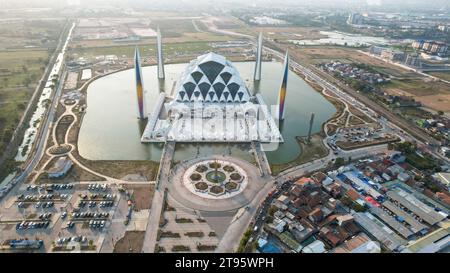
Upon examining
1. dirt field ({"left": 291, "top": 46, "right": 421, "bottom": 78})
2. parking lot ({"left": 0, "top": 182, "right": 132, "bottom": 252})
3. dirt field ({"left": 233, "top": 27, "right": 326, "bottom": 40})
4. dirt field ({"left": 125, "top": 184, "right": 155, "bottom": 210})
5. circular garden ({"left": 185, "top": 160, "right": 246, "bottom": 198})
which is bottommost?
parking lot ({"left": 0, "top": 182, "right": 132, "bottom": 252})

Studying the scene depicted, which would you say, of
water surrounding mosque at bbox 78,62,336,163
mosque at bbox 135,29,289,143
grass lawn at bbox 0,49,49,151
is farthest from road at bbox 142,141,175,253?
grass lawn at bbox 0,49,49,151

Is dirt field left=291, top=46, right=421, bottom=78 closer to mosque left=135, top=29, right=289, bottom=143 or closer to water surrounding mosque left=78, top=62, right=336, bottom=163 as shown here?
water surrounding mosque left=78, top=62, right=336, bottom=163

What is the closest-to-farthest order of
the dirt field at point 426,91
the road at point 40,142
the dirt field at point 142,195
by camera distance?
the dirt field at point 142,195 → the road at point 40,142 → the dirt field at point 426,91

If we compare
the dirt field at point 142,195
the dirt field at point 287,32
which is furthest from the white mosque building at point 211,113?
the dirt field at point 287,32

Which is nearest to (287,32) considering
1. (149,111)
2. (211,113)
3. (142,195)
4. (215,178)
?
(211,113)

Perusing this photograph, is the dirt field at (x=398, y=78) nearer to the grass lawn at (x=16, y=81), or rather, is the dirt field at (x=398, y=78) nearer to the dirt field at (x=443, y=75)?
the dirt field at (x=443, y=75)

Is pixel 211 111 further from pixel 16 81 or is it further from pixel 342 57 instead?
pixel 342 57
